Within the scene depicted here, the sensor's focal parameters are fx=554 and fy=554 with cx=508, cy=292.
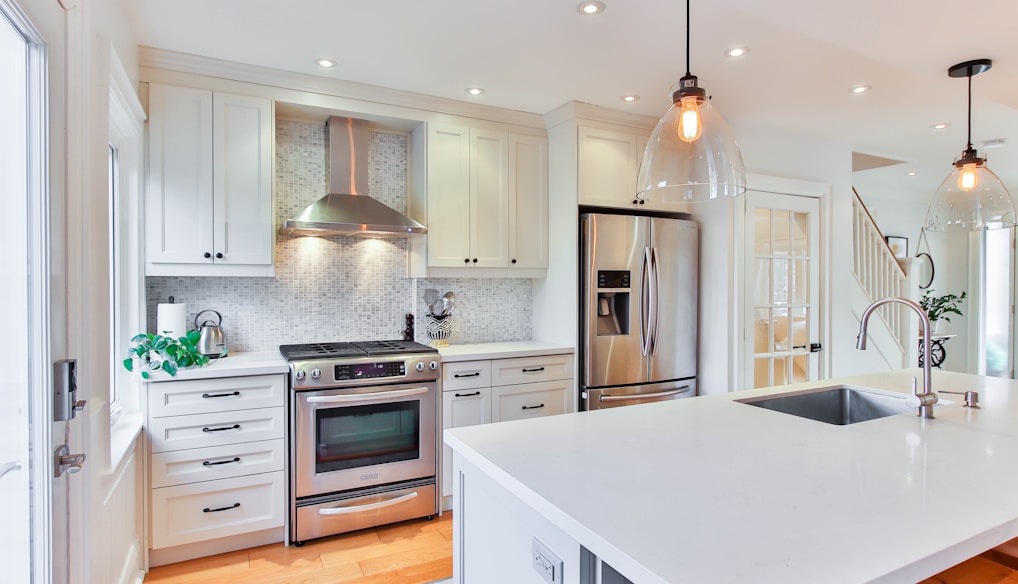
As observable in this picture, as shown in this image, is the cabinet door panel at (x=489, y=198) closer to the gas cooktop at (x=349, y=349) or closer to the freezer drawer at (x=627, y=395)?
the gas cooktop at (x=349, y=349)

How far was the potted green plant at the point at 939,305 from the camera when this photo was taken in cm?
609

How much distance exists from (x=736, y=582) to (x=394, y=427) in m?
2.44

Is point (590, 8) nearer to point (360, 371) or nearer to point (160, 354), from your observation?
point (360, 371)

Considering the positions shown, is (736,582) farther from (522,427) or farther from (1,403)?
(1,403)

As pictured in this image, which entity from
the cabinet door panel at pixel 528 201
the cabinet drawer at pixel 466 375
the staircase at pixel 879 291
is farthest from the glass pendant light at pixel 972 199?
the cabinet drawer at pixel 466 375

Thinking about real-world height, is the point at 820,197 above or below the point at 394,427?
above

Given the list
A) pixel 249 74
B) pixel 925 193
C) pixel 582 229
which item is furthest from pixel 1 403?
→ pixel 925 193

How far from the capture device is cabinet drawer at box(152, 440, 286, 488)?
100.0 inches

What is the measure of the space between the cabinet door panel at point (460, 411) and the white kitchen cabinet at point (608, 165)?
1.39 meters

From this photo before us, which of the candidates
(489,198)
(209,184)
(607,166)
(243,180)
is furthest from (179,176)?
(607,166)

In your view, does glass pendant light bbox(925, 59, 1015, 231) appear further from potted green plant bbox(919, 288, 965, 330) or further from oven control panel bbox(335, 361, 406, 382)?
potted green plant bbox(919, 288, 965, 330)

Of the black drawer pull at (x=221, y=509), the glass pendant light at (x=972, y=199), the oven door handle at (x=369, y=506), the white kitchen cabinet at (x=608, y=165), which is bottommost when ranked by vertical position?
the oven door handle at (x=369, y=506)

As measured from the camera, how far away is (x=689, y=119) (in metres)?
1.67

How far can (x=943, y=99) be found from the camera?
131 inches
